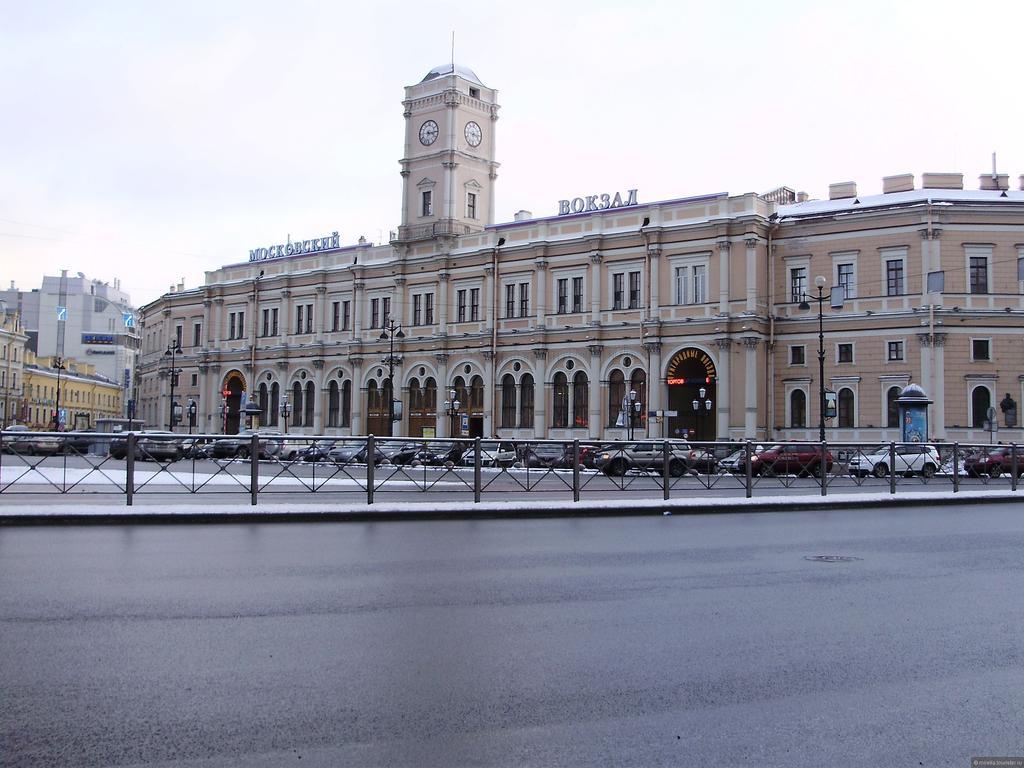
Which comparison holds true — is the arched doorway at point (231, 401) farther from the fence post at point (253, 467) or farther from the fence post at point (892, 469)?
the fence post at point (892, 469)

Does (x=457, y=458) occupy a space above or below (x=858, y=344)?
below

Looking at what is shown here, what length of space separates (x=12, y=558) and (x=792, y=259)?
48331 mm

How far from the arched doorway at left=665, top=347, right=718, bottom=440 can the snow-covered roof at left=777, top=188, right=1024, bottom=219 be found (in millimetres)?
9593

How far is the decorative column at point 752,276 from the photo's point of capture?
51656 millimetres

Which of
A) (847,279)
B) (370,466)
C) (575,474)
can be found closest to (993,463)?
(575,474)

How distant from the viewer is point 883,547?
12.7 meters

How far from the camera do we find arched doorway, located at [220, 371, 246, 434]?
76.1 metres

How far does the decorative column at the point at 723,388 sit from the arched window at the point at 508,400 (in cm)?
1428

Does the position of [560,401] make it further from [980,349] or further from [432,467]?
[432,467]

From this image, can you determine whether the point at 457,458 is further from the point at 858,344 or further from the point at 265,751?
the point at 858,344

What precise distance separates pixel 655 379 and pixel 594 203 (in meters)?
13.4

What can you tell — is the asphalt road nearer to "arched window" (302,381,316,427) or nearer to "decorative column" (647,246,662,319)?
"decorative column" (647,246,662,319)

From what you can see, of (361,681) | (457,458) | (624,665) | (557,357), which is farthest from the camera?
(557,357)

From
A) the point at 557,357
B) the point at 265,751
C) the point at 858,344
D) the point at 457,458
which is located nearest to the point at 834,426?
the point at 858,344
